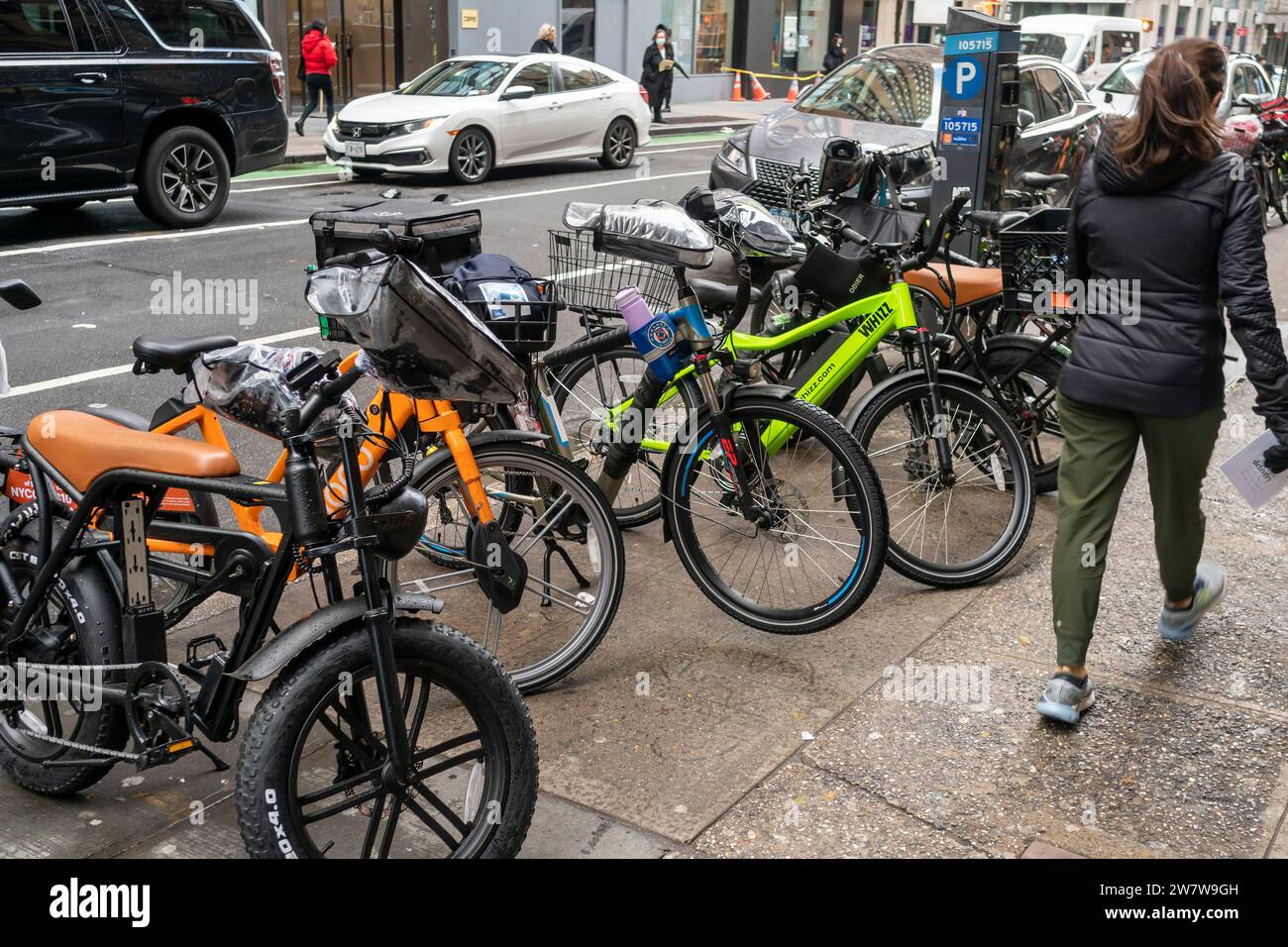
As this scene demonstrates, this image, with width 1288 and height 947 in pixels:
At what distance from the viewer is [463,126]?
1573 centimetres

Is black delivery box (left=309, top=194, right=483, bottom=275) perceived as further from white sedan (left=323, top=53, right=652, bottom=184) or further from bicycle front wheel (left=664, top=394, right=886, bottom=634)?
white sedan (left=323, top=53, right=652, bottom=184)

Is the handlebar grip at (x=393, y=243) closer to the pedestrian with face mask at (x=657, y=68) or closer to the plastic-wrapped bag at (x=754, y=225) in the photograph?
the plastic-wrapped bag at (x=754, y=225)

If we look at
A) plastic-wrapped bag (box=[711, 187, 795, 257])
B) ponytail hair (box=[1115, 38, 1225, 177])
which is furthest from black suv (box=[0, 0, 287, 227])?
ponytail hair (box=[1115, 38, 1225, 177])

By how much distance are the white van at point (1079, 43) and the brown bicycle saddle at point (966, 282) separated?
13238mm

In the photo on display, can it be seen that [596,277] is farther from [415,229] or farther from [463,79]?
[463,79]

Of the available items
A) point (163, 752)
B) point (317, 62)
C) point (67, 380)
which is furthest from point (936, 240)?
point (317, 62)

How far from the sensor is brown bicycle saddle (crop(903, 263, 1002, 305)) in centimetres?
555

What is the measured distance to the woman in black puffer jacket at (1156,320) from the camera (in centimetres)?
360

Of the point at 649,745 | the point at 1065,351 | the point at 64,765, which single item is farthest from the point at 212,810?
the point at 1065,351

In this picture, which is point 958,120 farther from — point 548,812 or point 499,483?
point 548,812

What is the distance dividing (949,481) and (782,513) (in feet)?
2.63

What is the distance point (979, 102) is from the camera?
8.23 meters

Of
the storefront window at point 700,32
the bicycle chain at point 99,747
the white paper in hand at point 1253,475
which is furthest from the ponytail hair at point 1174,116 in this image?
the storefront window at point 700,32
